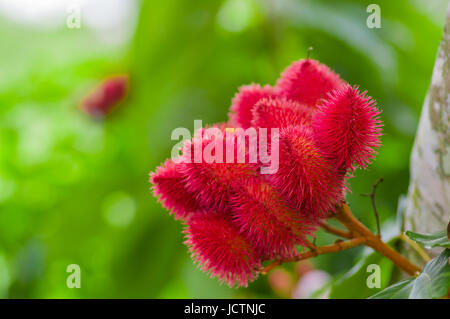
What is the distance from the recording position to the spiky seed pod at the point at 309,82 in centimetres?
43

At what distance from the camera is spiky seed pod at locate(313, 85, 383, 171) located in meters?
0.37

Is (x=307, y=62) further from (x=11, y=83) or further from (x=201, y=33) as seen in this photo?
(x=11, y=83)

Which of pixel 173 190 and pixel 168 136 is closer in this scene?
pixel 173 190

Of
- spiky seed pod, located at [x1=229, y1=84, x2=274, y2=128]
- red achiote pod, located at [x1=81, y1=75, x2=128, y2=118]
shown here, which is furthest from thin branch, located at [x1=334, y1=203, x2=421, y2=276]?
red achiote pod, located at [x1=81, y1=75, x2=128, y2=118]

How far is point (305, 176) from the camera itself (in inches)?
14.5

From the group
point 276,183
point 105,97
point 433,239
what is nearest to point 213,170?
point 276,183

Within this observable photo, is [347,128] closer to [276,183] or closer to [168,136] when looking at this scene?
[276,183]

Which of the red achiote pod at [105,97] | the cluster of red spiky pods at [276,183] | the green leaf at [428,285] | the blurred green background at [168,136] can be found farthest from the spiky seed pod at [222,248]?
the red achiote pod at [105,97]

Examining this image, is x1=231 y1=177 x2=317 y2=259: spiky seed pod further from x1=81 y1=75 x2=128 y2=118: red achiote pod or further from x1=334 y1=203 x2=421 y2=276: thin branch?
x1=81 y1=75 x2=128 y2=118: red achiote pod

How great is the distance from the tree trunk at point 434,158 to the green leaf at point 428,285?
0.08 metres

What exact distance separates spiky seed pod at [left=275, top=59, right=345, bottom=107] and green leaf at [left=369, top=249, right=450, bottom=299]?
158 mm

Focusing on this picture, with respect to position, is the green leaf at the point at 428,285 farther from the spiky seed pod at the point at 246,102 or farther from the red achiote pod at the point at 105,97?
the red achiote pod at the point at 105,97

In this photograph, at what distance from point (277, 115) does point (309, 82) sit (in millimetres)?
58
